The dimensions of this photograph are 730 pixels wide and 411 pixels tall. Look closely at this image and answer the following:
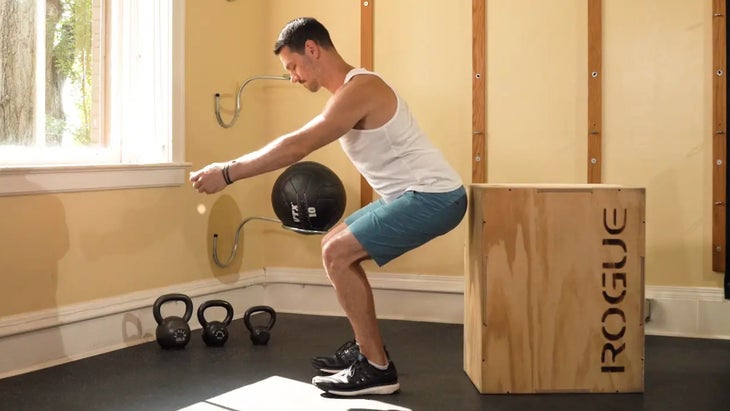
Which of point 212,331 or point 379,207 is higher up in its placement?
point 379,207

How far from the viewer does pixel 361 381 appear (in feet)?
10.9

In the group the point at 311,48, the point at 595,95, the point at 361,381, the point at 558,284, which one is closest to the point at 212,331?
the point at 361,381

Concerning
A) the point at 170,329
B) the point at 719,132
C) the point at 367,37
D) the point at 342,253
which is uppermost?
the point at 367,37

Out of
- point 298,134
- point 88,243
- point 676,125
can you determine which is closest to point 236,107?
point 88,243

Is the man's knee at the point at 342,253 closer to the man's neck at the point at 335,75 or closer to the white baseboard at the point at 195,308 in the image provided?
the man's neck at the point at 335,75

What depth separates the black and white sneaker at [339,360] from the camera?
365 cm

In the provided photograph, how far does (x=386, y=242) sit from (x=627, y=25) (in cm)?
210

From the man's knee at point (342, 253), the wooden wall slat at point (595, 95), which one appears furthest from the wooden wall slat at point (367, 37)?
the man's knee at point (342, 253)

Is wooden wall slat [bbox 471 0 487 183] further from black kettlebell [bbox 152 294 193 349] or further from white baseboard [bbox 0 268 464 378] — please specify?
black kettlebell [bbox 152 294 193 349]

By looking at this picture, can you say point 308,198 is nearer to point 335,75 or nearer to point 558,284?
point 335,75

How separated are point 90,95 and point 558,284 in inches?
93.3

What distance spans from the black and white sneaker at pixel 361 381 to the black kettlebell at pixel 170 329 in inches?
37.2

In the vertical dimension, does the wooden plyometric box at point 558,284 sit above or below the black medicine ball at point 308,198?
below

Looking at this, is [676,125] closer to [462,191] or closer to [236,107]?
[462,191]
